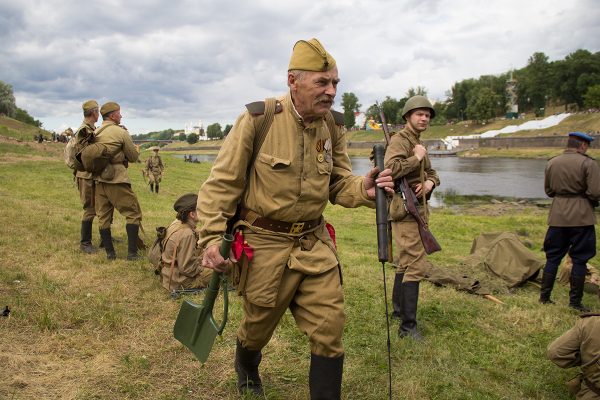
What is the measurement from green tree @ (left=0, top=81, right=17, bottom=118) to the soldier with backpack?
262 ft

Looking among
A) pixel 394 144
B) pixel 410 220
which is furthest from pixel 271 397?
pixel 394 144

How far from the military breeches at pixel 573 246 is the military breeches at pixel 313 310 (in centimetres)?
524

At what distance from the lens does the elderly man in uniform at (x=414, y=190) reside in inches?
221

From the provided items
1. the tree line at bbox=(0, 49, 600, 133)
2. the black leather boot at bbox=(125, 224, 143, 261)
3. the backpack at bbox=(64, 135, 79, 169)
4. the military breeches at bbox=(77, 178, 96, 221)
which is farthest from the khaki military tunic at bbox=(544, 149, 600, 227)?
the tree line at bbox=(0, 49, 600, 133)

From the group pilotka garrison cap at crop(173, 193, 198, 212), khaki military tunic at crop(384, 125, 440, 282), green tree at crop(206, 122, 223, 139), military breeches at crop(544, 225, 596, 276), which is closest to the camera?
khaki military tunic at crop(384, 125, 440, 282)

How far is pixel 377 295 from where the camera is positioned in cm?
705

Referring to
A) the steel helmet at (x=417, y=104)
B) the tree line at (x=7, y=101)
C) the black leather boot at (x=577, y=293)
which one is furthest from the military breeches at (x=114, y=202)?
the tree line at (x=7, y=101)

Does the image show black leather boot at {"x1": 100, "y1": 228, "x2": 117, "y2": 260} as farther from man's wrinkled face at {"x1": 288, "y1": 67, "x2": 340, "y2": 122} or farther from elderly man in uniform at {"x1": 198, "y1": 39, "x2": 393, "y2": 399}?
man's wrinkled face at {"x1": 288, "y1": 67, "x2": 340, "y2": 122}

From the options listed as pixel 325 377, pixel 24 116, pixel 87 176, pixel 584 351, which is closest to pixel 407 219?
pixel 584 351

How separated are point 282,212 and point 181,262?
3607mm

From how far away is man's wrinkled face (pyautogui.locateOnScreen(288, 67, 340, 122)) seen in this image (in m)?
3.34

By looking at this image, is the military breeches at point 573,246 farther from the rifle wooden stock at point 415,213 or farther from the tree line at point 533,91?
the tree line at point 533,91

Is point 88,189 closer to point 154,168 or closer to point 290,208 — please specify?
point 290,208

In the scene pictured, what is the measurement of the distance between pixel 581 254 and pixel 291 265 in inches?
230
